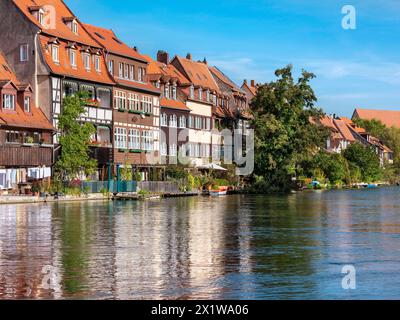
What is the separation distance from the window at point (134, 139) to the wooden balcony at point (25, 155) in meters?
14.1

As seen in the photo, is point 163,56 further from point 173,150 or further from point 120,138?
point 120,138

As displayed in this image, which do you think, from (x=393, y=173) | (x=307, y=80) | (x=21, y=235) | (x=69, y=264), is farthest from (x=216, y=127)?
(x=393, y=173)

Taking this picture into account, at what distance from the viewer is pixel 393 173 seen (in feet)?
632

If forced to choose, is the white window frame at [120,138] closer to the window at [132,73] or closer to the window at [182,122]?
the window at [132,73]

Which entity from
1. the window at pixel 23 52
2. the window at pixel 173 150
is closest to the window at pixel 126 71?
the window at pixel 173 150

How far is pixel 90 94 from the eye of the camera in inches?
2840

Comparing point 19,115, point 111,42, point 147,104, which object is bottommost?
point 19,115

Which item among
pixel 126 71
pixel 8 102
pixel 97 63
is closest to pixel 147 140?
pixel 126 71

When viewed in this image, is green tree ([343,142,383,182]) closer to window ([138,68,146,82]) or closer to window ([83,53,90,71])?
window ([138,68,146,82])

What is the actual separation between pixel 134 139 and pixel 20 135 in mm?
18738

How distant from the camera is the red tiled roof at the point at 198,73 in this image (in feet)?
328

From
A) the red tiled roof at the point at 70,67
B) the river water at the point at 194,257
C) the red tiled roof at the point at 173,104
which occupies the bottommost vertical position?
the river water at the point at 194,257

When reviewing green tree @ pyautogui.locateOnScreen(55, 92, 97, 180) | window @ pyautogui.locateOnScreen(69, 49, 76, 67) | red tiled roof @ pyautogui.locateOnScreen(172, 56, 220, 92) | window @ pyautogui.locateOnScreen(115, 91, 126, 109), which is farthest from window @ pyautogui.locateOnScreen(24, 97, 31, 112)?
red tiled roof @ pyautogui.locateOnScreen(172, 56, 220, 92)

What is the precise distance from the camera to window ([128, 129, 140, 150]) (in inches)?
3110
